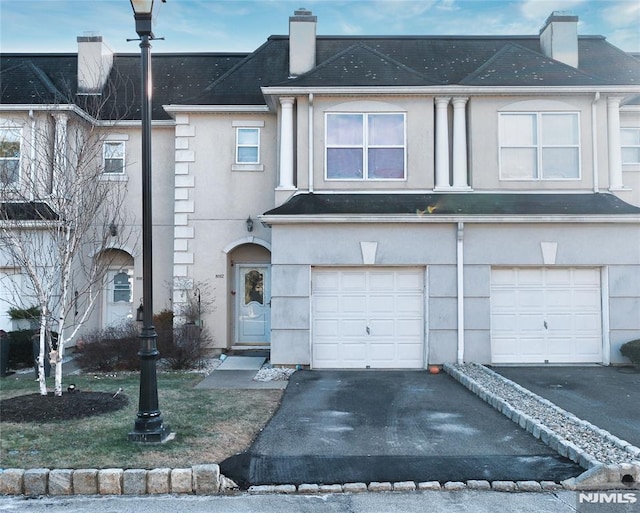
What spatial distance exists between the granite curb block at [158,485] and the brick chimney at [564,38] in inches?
498

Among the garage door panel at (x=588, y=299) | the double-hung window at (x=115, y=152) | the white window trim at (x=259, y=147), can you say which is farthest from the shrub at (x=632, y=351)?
the double-hung window at (x=115, y=152)

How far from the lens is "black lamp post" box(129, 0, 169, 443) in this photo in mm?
A: 6867

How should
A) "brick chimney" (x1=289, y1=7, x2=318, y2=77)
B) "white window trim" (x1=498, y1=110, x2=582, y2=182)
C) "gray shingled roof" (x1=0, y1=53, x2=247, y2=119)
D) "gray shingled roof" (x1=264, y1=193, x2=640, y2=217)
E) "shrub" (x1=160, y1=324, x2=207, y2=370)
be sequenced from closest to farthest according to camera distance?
"gray shingled roof" (x1=264, y1=193, x2=640, y2=217)
"shrub" (x1=160, y1=324, x2=207, y2=370)
"white window trim" (x1=498, y1=110, x2=582, y2=182)
"brick chimney" (x1=289, y1=7, x2=318, y2=77)
"gray shingled roof" (x1=0, y1=53, x2=247, y2=119)

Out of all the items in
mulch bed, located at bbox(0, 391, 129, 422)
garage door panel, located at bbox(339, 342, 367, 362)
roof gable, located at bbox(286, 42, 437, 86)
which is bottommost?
mulch bed, located at bbox(0, 391, 129, 422)

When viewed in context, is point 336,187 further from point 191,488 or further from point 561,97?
point 191,488

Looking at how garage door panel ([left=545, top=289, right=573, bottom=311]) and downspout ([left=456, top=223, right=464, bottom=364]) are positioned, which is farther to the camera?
garage door panel ([left=545, top=289, right=573, bottom=311])

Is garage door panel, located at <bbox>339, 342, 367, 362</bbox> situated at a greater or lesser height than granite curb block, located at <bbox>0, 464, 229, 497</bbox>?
greater

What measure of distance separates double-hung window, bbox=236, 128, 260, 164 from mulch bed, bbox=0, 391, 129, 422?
781 cm

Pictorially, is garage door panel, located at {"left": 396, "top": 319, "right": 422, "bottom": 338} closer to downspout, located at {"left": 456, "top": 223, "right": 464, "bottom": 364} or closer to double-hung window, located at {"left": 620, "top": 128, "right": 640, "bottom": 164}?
downspout, located at {"left": 456, "top": 223, "right": 464, "bottom": 364}

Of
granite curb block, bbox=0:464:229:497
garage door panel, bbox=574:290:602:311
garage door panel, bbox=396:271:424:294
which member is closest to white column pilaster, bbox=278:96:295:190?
garage door panel, bbox=396:271:424:294

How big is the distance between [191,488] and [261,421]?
96.1 inches

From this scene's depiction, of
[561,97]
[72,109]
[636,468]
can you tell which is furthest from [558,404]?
[72,109]

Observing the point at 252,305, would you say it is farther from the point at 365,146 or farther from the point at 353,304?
the point at 365,146

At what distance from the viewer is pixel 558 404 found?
8.80m
